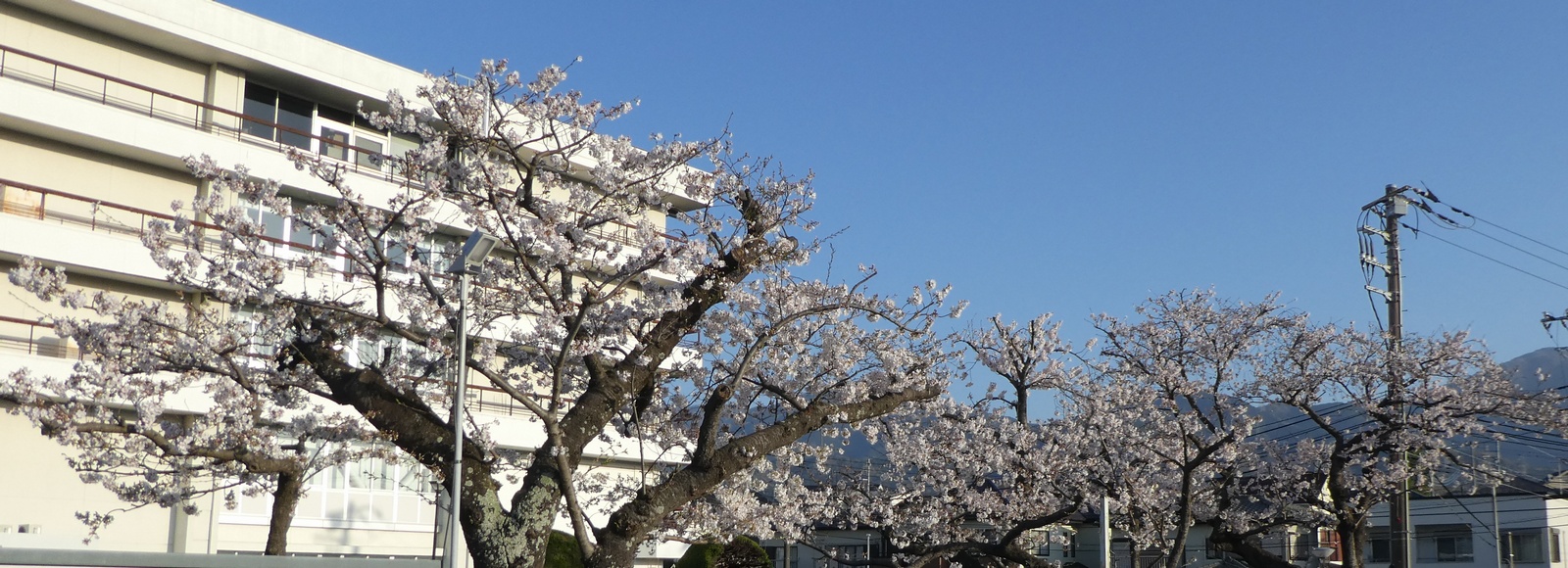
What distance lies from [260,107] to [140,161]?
2.95 metres

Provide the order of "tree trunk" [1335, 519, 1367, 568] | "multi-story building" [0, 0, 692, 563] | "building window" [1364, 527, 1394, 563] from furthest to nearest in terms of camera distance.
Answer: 1. "building window" [1364, 527, 1394, 563]
2. "tree trunk" [1335, 519, 1367, 568]
3. "multi-story building" [0, 0, 692, 563]

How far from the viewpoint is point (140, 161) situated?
25062 mm

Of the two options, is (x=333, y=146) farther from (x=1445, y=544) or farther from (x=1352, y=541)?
(x=1445, y=544)

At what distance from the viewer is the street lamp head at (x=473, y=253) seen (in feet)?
42.8

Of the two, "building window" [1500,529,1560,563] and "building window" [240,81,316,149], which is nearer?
"building window" [240,81,316,149]

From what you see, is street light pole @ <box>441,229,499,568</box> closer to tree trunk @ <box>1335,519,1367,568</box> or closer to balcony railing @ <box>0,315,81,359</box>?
balcony railing @ <box>0,315,81,359</box>

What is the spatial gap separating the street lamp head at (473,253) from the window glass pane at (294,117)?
52.6 ft

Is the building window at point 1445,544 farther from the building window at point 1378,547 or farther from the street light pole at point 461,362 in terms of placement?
the street light pole at point 461,362

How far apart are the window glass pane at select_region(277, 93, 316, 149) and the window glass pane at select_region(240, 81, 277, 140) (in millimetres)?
145

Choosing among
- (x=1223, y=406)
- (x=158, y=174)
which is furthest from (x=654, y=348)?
(x=158, y=174)

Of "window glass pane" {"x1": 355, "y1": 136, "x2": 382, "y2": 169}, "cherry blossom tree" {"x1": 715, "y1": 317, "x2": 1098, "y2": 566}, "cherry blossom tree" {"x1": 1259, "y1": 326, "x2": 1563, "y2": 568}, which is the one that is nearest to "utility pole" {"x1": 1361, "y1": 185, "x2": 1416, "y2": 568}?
"cherry blossom tree" {"x1": 1259, "y1": 326, "x2": 1563, "y2": 568}

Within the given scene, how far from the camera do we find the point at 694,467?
1438 cm

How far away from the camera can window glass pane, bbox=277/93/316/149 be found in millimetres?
27312

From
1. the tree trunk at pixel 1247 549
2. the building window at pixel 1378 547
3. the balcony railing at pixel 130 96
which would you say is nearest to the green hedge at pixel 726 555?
the tree trunk at pixel 1247 549
